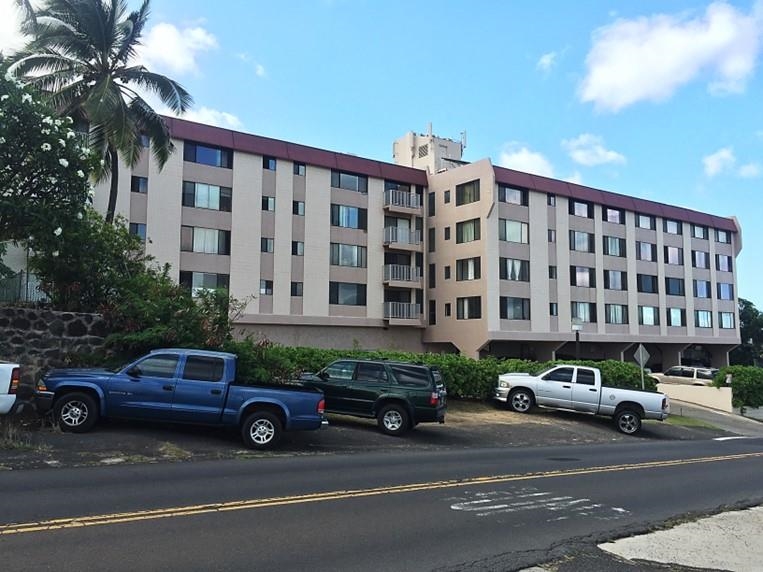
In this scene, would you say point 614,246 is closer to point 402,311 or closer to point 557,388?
point 402,311

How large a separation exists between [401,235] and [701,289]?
90.5ft

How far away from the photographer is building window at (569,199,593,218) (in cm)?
4631

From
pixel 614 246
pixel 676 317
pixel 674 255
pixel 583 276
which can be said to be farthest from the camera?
pixel 674 255

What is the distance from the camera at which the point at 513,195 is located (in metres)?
43.0

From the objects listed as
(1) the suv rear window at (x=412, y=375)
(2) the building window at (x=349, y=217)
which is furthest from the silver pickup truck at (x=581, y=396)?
(2) the building window at (x=349, y=217)

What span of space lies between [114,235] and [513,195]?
29.6 meters

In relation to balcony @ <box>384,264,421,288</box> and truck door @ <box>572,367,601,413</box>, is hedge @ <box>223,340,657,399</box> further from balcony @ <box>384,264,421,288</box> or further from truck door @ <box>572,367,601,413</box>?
balcony @ <box>384,264,421,288</box>

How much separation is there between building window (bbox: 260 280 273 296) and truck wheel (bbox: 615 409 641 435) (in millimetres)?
21220

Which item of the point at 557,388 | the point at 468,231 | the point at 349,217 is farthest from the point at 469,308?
the point at 557,388

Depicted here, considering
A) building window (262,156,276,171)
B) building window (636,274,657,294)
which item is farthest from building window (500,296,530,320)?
building window (262,156,276,171)

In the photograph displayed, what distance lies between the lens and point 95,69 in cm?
2322

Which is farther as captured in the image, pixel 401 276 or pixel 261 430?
pixel 401 276

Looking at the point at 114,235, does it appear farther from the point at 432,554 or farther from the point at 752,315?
the point at 752,315

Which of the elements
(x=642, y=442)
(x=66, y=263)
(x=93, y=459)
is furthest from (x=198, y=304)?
(x=642, y=442)
